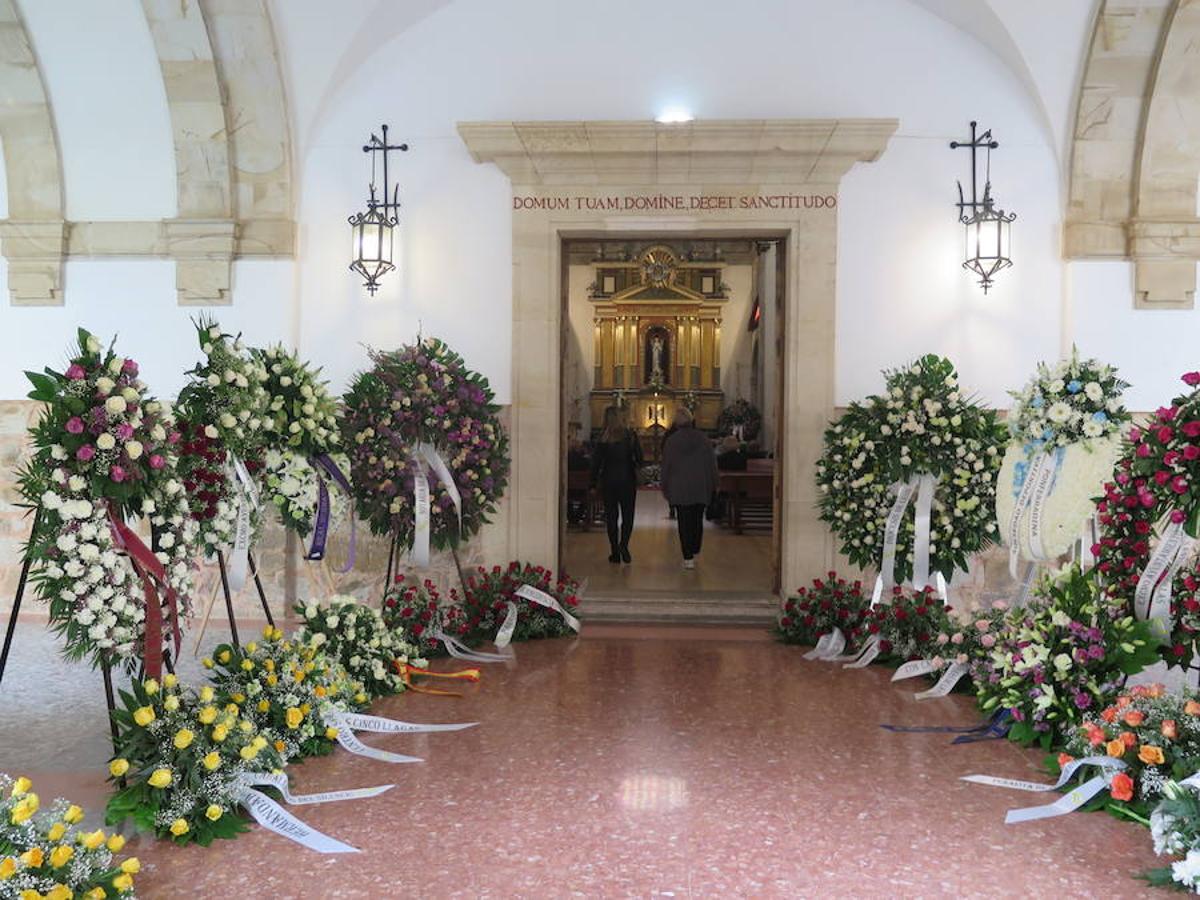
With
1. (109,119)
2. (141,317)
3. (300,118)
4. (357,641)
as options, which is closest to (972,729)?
(357,641)

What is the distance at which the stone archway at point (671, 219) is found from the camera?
22.7ft

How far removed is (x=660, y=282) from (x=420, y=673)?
15876mm

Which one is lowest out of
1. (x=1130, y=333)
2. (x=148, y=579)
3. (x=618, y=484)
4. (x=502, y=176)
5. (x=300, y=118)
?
(x=148, y=579)

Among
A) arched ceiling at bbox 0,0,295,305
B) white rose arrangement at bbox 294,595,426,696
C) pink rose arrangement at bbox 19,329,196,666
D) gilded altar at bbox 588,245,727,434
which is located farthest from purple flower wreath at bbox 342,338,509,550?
gilded altar at bbox 588,245,727,434

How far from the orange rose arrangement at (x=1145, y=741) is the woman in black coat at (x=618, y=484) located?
561 cm

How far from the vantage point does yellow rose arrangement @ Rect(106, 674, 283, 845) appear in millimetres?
3354

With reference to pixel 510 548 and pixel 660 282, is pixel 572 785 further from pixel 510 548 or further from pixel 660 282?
pixel 660 282

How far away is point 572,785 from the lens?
3.92m

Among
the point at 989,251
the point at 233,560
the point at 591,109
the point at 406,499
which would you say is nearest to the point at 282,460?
the point at 233,560

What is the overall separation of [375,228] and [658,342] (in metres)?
14.4

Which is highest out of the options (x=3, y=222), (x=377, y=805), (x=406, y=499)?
(x=3, y=222)

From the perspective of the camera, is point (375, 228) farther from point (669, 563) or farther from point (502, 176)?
point (669, 563)

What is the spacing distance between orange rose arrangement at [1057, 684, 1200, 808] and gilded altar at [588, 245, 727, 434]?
666 inches

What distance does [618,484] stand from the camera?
9266 mm
